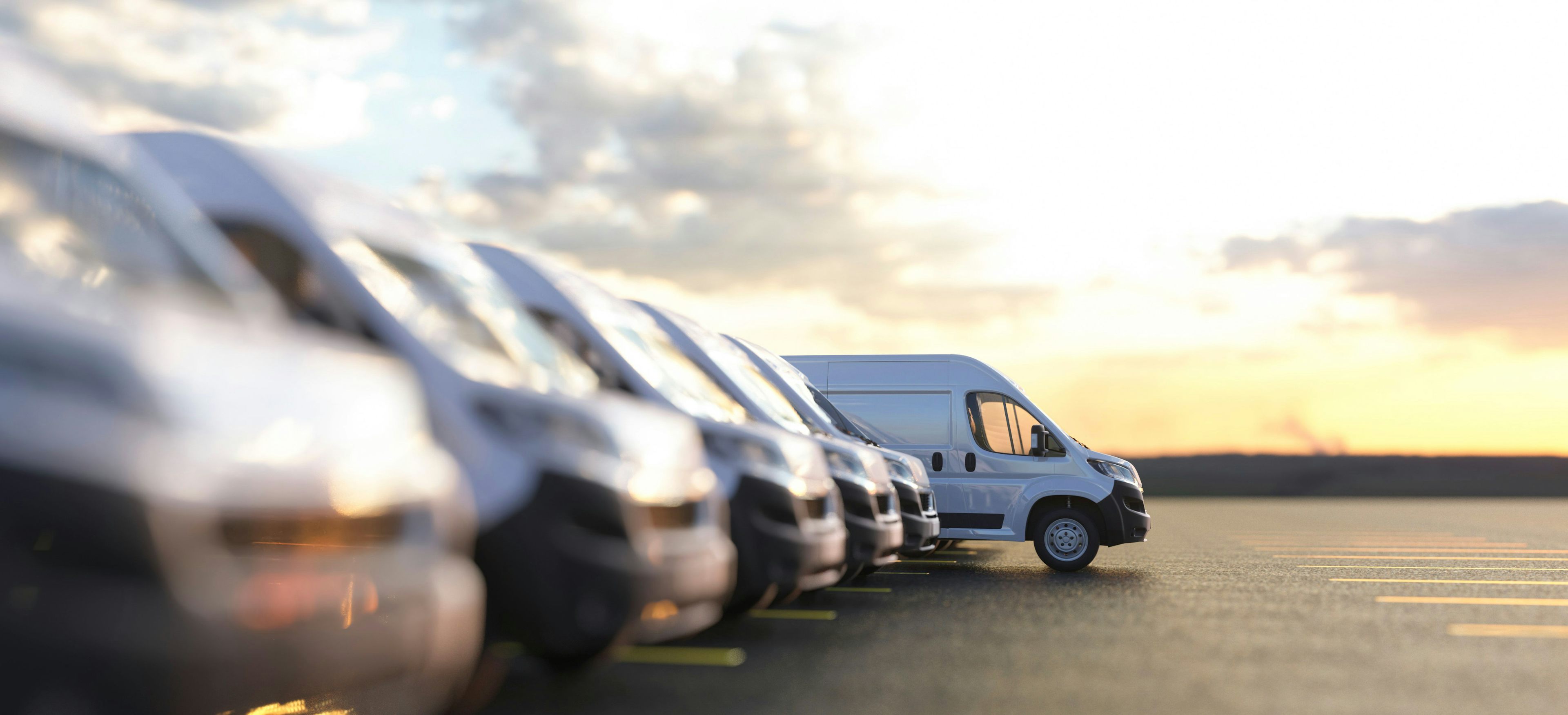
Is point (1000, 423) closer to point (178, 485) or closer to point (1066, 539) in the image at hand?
point (1066, 539)

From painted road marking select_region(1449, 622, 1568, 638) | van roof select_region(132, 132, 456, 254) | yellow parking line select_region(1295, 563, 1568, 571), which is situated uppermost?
van roof select_region(132, 132, 456, 254)

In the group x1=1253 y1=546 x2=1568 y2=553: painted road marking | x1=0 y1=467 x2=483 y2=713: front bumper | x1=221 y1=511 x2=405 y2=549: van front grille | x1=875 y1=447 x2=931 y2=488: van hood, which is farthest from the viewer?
x1=1253 y1=546 x2=1568 y2=553: painted road marking

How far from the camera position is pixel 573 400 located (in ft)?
17.3

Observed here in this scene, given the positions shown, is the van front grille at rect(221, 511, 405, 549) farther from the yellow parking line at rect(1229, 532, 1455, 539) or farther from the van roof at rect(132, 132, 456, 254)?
the yellow parking line at rect(1229, 532, 1455, 539)

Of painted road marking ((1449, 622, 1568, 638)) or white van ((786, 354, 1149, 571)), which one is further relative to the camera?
white van ((786, 354, 1149, 571))

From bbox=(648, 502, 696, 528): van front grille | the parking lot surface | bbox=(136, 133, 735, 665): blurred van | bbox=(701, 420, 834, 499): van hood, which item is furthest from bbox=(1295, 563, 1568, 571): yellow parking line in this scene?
bbox=(136, 133, 735, 665): blurred van

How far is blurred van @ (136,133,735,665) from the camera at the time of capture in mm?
4902

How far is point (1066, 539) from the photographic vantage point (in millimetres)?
13047

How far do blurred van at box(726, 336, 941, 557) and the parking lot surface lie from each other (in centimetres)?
50

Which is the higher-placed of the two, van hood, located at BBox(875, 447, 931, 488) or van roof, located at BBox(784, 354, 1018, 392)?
van roof, located at BBox(784, 354, 1018, 392)

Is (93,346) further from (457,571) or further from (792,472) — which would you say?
(792,472)

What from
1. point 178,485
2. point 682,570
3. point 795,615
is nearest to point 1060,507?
point 795,615

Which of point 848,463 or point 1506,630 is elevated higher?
point 848,463

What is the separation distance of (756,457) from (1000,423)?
728 centimetres
